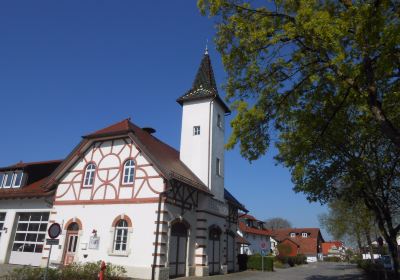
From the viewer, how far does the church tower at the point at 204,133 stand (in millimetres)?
24812

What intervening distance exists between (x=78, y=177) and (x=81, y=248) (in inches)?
182

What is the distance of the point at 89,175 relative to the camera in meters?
22.7

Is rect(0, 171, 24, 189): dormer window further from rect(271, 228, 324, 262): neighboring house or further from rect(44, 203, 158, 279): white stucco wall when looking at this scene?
rect(271, 228, 324, 262): neighboring house

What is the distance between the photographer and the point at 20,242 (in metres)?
25.3

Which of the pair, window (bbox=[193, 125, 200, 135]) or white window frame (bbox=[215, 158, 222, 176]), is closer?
window (bbox=[193, 125, 200, 135])

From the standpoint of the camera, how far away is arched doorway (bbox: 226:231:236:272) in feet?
89.5

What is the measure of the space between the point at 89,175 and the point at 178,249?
750cm

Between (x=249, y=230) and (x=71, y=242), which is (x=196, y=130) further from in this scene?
(x=249, y=230)

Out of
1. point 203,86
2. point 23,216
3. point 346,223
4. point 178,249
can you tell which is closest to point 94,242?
point 178,249

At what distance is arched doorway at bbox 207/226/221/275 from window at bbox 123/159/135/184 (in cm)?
689

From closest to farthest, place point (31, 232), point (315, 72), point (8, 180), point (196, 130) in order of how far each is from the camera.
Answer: point (315, 72) < point (31, 232) < point (196, 130) < point (8, 180)

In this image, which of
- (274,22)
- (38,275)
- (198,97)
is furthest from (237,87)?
(198,97)

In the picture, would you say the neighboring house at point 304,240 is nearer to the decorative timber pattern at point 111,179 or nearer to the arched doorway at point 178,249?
the arched doorway at point 178,249

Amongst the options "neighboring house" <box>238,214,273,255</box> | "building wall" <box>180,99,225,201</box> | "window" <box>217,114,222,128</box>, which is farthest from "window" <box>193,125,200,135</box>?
"neighboring house" <box>238,214,273,255</box>
